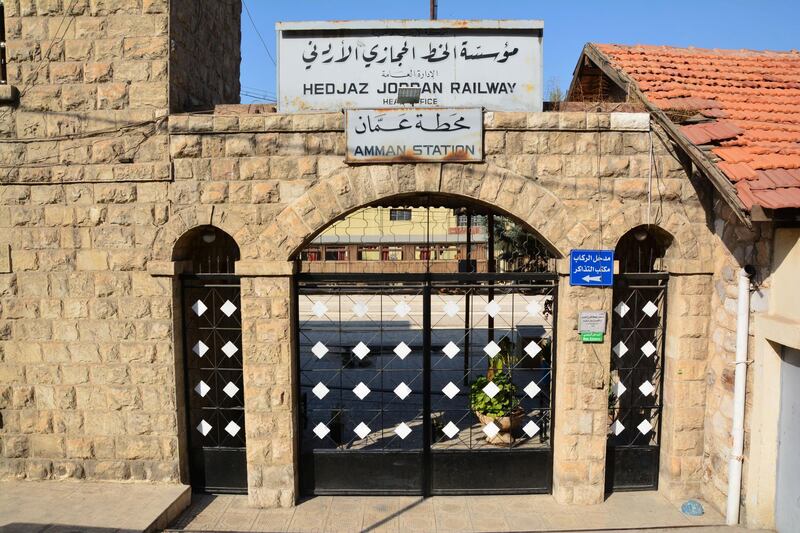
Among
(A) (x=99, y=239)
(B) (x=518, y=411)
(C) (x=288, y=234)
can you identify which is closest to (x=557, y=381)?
(B) (x=518, y=411)

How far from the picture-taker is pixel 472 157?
549cm

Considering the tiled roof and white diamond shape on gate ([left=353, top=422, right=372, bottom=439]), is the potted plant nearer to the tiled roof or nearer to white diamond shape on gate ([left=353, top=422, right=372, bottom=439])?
white diamond shape on gate ([left=353, top=422, right=372, bottom=439])

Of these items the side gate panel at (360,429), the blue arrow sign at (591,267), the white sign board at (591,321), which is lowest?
the side gate panel at (360,429)

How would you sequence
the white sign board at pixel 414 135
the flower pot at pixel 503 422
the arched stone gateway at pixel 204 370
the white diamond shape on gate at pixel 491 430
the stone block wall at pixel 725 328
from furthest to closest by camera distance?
the flower pot at pixel 503 422, the white diamond shape on gate at pixel 491 430, the arched stone gateway at pixel 204 370, the white sign board at pixel 414 135, the stone block wall at pixel 725 328

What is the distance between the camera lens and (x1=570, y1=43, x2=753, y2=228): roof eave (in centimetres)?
466

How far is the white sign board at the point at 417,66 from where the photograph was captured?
562 centimetres

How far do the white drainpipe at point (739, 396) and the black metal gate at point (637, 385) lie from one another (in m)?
0.87

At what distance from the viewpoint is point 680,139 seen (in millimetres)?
5223

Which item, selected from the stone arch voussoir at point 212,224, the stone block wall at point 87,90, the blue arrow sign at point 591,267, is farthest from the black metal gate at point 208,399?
the blue arrow sign at point 591,267

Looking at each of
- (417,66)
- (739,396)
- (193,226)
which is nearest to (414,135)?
(417,66)

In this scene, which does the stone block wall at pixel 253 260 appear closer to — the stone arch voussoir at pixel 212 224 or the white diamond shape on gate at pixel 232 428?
the stone arch voussoir at pixel 212 224

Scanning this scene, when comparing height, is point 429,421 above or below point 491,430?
above

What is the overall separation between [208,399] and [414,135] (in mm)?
4135

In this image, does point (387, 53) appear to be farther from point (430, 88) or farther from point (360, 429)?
point (360, 429)
